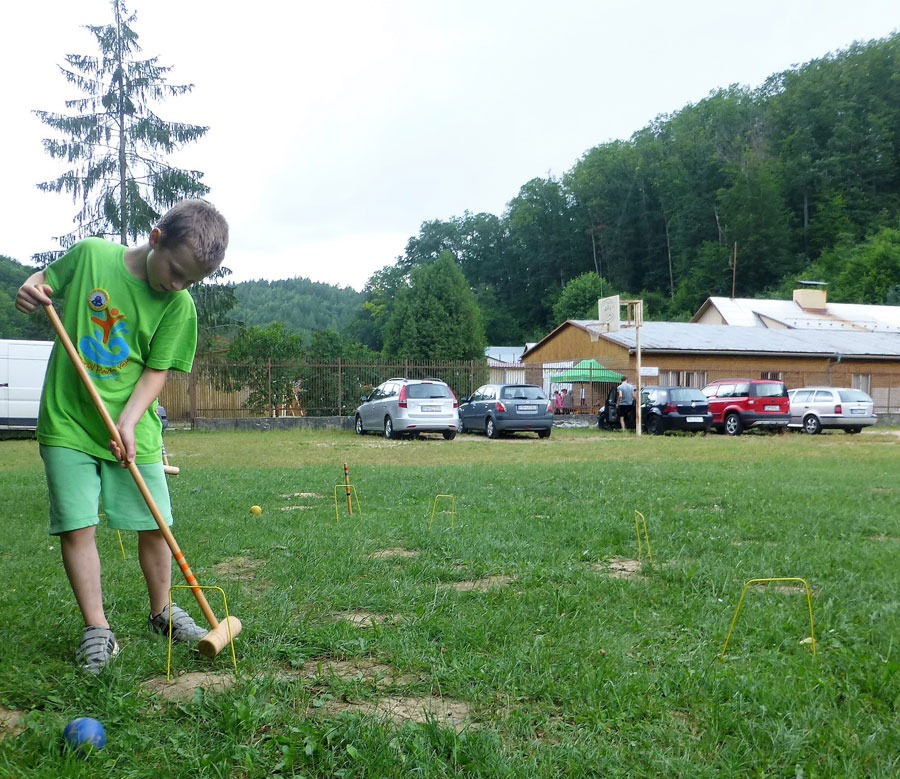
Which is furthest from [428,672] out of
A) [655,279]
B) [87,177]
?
[655,279]

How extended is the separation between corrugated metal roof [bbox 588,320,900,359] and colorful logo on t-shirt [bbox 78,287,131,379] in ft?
88.7

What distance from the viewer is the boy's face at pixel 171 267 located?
2969mm

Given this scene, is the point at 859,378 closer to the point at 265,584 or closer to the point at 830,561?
the point at 830,561

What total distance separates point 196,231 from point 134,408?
2.48 feet

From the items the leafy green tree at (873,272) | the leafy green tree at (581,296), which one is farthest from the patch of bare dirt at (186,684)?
the leafy green tree at (581,296)

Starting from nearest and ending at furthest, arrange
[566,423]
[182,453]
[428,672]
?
[428,672] → [182,453] → [566,423]

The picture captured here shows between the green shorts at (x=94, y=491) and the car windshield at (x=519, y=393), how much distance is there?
1664cm

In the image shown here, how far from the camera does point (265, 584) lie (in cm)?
414

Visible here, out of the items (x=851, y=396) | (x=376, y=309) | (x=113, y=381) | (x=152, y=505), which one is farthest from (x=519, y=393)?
(x=376, y=309)

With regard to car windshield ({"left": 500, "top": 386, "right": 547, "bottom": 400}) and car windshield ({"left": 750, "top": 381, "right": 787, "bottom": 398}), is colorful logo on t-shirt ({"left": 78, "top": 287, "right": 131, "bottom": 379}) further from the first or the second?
car windshield ({"left": 750, "top": 381, "right": 787, "bottom": 398})

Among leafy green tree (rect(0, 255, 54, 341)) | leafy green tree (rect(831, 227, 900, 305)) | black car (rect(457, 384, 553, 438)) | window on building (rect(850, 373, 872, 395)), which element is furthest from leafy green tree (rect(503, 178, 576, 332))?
black car (rect(457, 384, 553, 438))

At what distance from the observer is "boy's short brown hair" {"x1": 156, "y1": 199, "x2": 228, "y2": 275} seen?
2.94 metres

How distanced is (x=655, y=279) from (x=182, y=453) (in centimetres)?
6491

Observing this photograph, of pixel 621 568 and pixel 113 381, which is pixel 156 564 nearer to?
pixel 113 381
